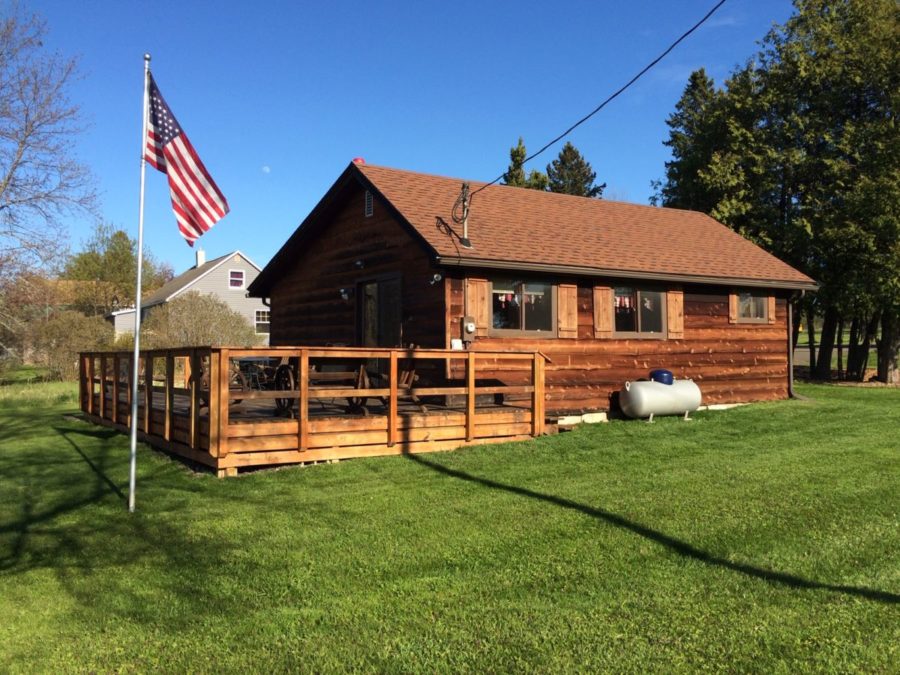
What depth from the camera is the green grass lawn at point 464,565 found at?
341 centimetres

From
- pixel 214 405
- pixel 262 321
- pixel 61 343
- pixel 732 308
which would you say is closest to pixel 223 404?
pixel 214 405

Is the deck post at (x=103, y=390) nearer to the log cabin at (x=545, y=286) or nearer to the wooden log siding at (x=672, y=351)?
the log cabin at (x=545, y=286)

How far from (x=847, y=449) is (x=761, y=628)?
20.0ft

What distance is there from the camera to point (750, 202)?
75.6 feet

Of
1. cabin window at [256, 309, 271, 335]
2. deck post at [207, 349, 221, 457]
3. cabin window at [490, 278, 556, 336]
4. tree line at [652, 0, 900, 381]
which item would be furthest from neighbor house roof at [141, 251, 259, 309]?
deck post at [207, 349, 221, 457]

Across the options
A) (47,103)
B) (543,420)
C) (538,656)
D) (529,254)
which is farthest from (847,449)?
(47,103)

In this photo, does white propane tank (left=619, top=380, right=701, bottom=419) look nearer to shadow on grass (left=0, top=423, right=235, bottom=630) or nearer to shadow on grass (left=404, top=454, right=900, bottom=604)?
shadow on grass (left=404, top=454, right=900, bottom=604)

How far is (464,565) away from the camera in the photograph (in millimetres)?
4660

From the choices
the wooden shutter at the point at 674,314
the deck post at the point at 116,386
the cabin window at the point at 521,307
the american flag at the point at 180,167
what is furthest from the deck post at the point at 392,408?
the wooden shutter at the point at 674,314

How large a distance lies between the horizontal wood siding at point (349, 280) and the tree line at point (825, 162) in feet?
42.9

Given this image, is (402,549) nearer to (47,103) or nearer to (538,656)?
(538,656)

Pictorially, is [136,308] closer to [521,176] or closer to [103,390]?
[103,390]

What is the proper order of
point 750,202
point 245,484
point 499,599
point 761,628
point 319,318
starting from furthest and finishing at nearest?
point 750,202 < point 319,318 < point 245,484 < point 499,599 < point 761,628

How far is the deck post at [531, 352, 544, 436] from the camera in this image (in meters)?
9.94
